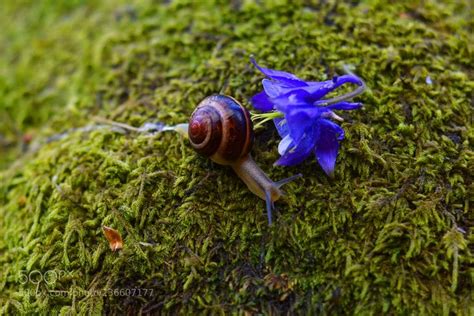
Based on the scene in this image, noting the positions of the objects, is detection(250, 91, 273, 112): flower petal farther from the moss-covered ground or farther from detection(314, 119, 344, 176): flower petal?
detection(314, 119, 344, 176): flower petal

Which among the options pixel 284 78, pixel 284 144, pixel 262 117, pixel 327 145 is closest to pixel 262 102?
pixel 262 117

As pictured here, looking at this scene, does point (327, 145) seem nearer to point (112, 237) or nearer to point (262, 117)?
point (262, 117)

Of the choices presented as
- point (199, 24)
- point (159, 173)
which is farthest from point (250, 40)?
point (159, 173)

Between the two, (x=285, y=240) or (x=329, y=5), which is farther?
(x=329, y=5)

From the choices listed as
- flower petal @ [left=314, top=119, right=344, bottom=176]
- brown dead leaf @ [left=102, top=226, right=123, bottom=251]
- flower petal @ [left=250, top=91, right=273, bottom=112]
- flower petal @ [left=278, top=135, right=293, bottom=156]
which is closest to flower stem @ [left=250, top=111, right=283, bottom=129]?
flower petal @ [left=250, top=91, right=273, bottom=112]

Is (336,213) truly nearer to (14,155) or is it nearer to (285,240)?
(285,240)

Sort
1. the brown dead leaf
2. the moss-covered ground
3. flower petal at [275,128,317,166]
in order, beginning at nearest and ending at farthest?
the moss-covered ground
flower petal at [275,128,317,166]
the brown dead leaf
